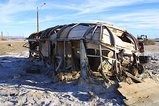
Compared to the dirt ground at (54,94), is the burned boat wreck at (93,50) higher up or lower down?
higher up

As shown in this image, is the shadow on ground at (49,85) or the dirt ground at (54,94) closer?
the dirt ground at (54,94)

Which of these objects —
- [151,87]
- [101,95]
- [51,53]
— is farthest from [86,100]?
[51,53]

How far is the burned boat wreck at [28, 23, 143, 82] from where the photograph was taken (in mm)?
13953

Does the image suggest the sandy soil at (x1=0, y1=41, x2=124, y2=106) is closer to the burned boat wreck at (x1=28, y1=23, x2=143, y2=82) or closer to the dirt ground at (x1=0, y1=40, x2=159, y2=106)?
the dirt ground at (x1=0, y1=40, x2=159, y2=106)

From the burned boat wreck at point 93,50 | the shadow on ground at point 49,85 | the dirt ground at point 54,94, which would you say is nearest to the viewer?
the dirt ground at point 54,94

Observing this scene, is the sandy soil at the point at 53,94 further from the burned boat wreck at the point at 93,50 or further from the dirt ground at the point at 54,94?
the burned boat wreck at the point at 93,50

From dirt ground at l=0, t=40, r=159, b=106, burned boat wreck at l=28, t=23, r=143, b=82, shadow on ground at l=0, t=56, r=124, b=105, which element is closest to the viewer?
dirt ground at l=0, t=40, r=159, b=106

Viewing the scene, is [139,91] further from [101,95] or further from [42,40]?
[42,40]

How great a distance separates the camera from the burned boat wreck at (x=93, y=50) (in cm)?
1395

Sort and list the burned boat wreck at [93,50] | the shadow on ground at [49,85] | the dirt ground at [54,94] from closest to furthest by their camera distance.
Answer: the dirt ground at [54,94]
the shadow on ground at [49,85]
the burned boat wreck at [93,50]

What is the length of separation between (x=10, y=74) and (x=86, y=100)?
6762mm

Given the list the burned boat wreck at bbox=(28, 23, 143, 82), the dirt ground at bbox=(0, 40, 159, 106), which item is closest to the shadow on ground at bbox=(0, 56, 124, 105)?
the dirt ground at bbox=(0, 40, 159, 106)

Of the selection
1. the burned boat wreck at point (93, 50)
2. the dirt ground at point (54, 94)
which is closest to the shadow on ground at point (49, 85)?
the dirt ground at point (54, 94)

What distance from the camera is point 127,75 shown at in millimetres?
14109
